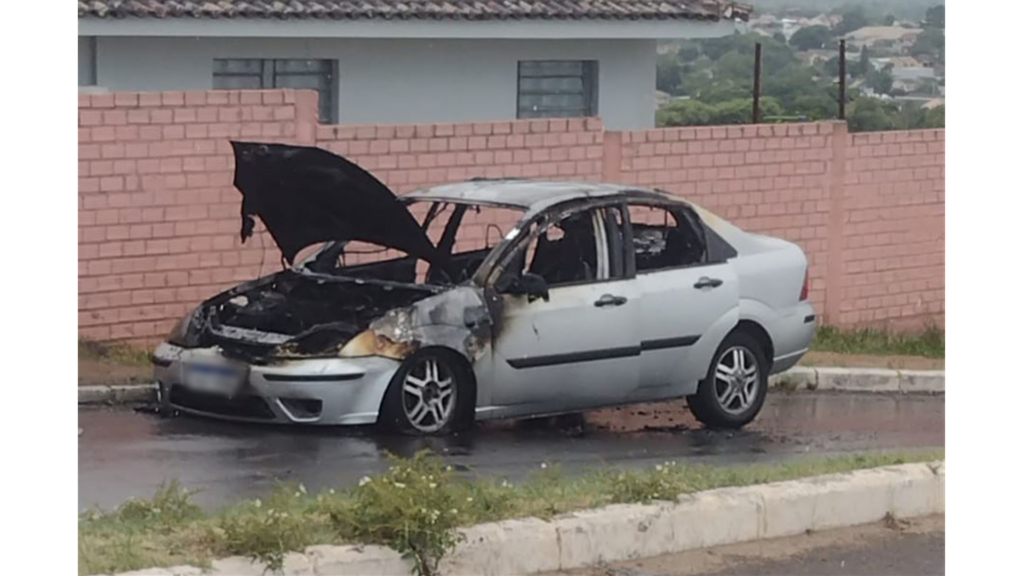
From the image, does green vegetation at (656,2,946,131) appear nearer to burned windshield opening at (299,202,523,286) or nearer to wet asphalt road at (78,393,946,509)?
wet asphalt road at (78,393,946,509)

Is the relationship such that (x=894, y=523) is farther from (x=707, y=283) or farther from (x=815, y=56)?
(x=815, y=56)

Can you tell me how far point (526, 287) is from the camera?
1029 cm

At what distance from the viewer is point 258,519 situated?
6301 mm

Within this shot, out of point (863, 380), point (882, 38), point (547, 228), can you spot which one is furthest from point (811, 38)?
point (547, 228)

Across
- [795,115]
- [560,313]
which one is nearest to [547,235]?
[560,313]

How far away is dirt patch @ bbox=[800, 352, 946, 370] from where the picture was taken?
14016 mm

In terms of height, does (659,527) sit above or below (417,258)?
below

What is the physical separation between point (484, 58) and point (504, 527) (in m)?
14.1

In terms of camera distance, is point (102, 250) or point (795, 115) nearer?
point (102, 250)

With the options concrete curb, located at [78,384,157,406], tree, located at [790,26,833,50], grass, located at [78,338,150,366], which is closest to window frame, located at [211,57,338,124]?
tree, located at [790,26,833,50]

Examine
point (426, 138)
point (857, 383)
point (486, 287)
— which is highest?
point (426, 138)

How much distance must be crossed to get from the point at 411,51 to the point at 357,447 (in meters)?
10.5

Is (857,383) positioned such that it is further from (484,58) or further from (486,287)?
(484,58)

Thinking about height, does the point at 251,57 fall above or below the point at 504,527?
above
